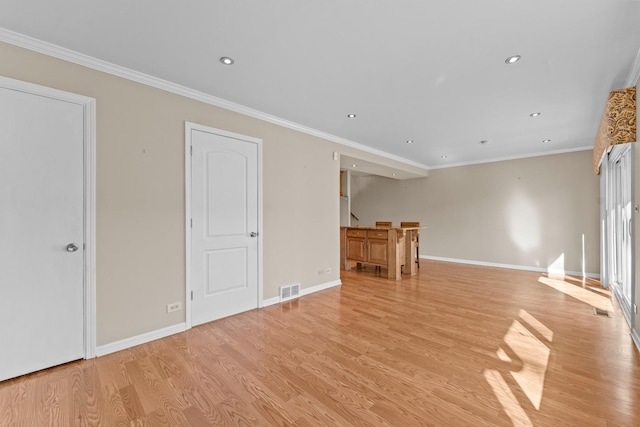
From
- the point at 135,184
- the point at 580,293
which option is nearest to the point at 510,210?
the point at 580,293

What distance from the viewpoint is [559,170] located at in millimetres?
5629

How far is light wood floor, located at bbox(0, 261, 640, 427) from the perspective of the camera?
1650mm

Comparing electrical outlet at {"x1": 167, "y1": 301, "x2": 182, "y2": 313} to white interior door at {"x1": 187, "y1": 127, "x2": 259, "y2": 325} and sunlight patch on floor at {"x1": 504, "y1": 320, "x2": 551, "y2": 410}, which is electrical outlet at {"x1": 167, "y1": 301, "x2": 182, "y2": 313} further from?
sunlight patch on floor at {"x1": 504, "y1": 320, "x2": 551, "y2": 410}

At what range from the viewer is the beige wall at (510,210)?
5426 millimetres

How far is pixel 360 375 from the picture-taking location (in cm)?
205

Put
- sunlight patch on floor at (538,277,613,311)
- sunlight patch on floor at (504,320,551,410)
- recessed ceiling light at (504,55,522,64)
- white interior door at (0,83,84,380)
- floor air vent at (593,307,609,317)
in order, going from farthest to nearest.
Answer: sunlight patch on floor at (538,277,613,311) < floor air vent at (593,307,609,317) < recessed ceiling light at (504,55,522,64) < white interior door at (0,83,84,380) < sunlight patch on floor at (504,320,551,410)

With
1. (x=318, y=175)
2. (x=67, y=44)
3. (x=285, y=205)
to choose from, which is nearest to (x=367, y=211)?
(x=318, y=175)

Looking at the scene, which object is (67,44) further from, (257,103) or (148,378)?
(148,378)

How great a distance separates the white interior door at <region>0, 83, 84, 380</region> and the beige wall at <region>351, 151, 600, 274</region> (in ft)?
24.0

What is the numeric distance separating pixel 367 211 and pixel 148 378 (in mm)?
7554

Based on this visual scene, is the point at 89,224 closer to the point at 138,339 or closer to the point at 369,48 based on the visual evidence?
the point at 138,339

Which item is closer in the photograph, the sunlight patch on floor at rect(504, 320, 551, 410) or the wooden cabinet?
the sunlight patch on floor at rect(504, 320, 551, 410)

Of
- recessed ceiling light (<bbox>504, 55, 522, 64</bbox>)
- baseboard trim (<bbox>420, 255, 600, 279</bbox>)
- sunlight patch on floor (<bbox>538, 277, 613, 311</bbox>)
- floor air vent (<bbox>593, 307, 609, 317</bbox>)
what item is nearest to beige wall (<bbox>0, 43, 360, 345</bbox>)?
recessed ceiling light (<bbox>504, 55, 522, 64</bbox>)

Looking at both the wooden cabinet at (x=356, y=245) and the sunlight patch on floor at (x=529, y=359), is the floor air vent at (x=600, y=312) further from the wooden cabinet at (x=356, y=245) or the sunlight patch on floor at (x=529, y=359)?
the wooden cabinet at (x=356, y=245)
